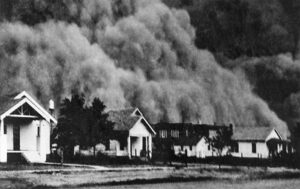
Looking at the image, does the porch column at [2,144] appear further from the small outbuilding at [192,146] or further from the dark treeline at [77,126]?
the small outbuilding at [192,146]

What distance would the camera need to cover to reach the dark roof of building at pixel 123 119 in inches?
1767

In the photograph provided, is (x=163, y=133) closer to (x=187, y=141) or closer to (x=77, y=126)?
(x=187, y=141)

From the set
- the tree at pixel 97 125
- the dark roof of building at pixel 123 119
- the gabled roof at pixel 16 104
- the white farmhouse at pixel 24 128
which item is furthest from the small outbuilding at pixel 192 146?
the gabled roof at pixel 16 104

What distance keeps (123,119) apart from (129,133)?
73.7 inches

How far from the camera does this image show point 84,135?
31.0 m

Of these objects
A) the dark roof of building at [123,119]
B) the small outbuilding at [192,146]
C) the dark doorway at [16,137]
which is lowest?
the small outbuilding at [192,146]

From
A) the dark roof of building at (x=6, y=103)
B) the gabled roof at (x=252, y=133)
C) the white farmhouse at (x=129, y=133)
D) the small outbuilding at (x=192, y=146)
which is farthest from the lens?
the gabled roof at (x=252, y=133)

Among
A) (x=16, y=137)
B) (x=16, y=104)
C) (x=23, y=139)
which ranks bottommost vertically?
(x=23, y=139)

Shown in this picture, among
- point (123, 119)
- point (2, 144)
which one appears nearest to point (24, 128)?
point (2, 144)

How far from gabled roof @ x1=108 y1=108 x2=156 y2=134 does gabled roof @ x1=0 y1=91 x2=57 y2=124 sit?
12.7 meters

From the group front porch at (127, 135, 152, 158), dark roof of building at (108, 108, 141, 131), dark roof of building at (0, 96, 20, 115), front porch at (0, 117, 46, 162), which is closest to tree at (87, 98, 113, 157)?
front porch at (0, 117, 46, 162)

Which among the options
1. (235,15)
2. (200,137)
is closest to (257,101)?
(200,137)

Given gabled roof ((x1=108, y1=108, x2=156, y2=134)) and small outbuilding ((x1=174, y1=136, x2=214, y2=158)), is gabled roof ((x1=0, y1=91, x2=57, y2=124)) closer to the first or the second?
gabled roof ((x1=108, y1=108, x2=156, y2=134))

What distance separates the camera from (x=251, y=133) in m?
59.0
